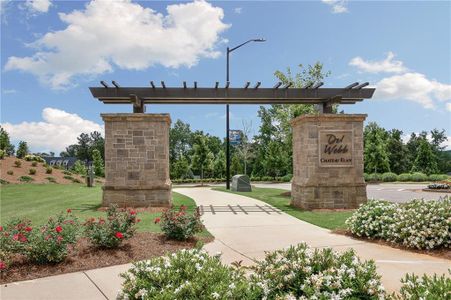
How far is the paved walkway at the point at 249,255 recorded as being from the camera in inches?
180

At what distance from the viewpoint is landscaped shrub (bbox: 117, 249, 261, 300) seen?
3.29 m

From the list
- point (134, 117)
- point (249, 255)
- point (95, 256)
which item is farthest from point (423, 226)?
point (134, 117)

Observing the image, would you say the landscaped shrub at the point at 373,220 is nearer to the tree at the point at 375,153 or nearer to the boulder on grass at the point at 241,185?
the boulder on grass at the point at 241,185

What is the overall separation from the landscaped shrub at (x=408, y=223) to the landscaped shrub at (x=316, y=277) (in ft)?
12.8

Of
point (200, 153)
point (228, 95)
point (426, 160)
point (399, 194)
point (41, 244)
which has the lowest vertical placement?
point (399, 194)

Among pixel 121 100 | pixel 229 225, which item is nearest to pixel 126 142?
pixel 121 100

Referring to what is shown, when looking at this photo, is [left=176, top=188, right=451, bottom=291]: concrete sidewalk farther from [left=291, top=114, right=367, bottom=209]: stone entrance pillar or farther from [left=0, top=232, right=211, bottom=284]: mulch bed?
[left=291, top=114, right=367, bottom=209]: stone entrance pillar

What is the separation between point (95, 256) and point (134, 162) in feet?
22.5

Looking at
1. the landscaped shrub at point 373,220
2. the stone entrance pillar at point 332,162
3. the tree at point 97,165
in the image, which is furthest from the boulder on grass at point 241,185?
the tree at point 97,165

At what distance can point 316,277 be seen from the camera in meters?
3.38

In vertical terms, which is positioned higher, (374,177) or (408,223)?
(408,223)

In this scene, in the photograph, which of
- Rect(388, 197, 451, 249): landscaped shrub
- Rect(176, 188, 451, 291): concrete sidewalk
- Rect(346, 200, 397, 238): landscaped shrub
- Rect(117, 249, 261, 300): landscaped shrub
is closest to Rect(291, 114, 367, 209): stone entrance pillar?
Rect(176, 188, 451, 291): concrete sidewalk

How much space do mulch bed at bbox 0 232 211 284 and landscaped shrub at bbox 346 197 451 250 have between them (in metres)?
3.85

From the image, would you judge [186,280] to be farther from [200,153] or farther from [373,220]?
[200,153]
